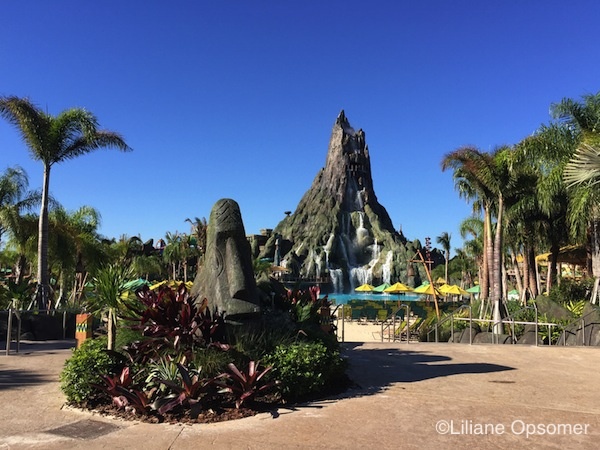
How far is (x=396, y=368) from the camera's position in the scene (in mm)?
9812

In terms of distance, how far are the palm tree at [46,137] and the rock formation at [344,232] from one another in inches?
2670

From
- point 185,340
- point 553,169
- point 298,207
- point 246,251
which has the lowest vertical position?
point 185,340

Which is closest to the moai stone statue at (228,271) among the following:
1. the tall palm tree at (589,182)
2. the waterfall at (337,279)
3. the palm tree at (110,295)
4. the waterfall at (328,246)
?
the palm tree at (110,295)

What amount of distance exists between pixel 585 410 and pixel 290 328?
4479mm

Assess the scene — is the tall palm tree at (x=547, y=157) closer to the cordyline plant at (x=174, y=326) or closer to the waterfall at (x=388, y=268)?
the cordyline plant at (x=174, y=326)

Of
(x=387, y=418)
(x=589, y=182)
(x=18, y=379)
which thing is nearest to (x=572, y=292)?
(x=589, y=182)

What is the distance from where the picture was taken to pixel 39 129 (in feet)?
61.7

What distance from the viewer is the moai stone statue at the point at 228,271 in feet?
26.8

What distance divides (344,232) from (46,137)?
8308 cm

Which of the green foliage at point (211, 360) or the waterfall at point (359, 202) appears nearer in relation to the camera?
the green foliage at point (211, 360)

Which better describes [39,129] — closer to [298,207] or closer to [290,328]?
[290,328]

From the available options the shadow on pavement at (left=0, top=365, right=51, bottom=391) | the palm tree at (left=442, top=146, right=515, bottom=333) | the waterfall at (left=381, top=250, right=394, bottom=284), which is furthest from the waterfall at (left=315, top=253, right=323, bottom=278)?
the shadow on pavement at (left=0, top=365, right=51, bottom=391)

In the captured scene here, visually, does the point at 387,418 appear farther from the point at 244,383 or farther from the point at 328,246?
the point at 328,246

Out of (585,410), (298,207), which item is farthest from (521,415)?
(298,207)
